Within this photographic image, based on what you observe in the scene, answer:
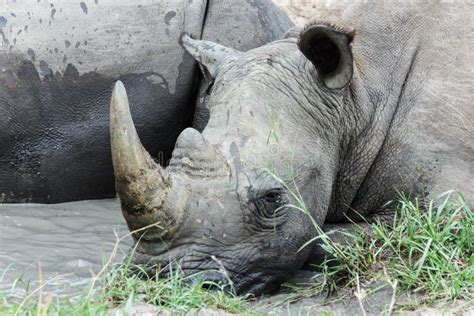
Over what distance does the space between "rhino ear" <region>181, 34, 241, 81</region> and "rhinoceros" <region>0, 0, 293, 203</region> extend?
2.27ft

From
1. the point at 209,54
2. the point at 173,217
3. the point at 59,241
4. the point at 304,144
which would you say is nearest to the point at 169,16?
the point at 209,54

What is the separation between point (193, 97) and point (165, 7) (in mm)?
662

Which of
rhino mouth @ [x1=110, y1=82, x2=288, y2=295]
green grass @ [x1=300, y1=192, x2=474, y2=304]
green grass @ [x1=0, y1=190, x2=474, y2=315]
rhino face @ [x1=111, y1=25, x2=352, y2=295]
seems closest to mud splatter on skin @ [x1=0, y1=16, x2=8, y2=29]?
rhino face @ [x1=111, y1=25, x2=352, y2=295]

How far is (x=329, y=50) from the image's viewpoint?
19.3 feet

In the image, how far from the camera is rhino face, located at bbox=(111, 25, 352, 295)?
5.23 metres

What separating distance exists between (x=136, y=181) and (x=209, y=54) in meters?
1.69

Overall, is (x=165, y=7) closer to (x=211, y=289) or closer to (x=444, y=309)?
(x=211, y=289)

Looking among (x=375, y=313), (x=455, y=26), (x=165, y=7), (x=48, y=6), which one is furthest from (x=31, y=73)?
(x=375, y=313)

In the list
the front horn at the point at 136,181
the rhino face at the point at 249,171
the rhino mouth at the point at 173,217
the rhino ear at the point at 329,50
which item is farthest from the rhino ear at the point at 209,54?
the front horn at the point at 136,181

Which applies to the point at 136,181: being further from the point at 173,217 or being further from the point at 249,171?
the point at 249,171

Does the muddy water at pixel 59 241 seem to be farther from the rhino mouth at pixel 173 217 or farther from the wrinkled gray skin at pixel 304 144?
the wrinkled gray skin at pixel 304 144

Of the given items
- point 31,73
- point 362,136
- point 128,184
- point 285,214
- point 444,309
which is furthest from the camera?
point 31,73

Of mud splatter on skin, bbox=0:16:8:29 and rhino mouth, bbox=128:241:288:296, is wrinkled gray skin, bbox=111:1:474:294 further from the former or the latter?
mud splatter on skin, bbox=0:16:8:29

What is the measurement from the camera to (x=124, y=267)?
17.4ft
